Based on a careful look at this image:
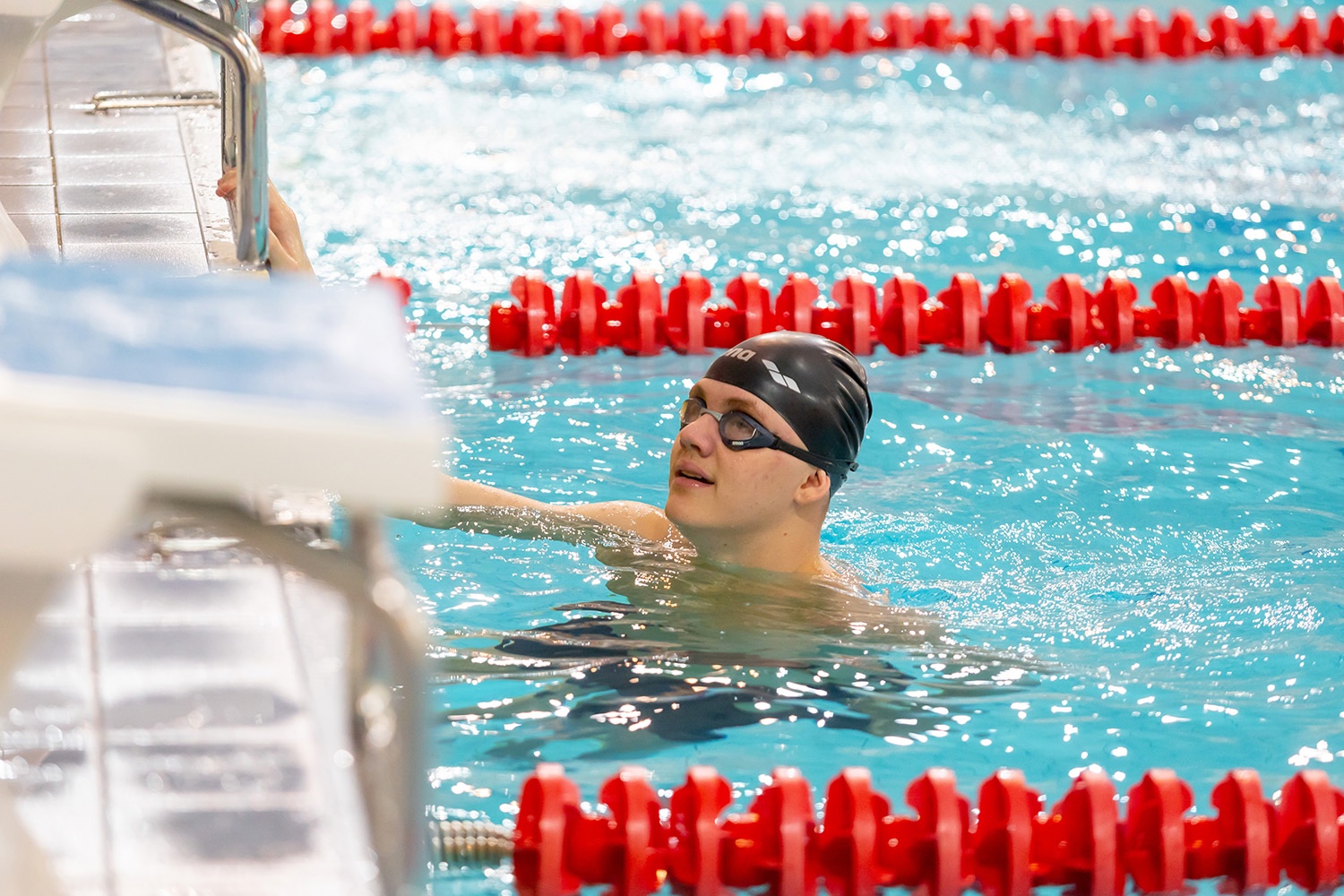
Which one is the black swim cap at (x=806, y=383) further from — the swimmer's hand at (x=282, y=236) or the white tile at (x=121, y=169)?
the white tile at (x=121, y=169)

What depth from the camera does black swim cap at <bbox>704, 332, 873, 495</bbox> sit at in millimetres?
3221

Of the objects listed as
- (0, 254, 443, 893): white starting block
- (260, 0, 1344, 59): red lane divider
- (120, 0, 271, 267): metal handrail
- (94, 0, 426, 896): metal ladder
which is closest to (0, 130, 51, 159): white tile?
(120, 0, 271, 267): metal handrail

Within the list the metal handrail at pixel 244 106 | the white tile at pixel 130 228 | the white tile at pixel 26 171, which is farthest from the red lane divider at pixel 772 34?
the metal handrail at pixel 244 106

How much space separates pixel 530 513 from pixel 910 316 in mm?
1754

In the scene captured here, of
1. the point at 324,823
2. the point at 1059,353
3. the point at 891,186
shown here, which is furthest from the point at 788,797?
the point at 891,186

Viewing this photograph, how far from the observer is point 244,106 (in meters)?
3.20

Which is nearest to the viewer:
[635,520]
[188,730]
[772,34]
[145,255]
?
[188,730]

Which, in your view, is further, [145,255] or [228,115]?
[145,255]

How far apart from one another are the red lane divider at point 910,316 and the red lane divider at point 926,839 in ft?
7.97


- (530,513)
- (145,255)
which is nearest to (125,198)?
(145,255)

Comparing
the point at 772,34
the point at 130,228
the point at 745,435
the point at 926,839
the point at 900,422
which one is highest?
the point at 772,34

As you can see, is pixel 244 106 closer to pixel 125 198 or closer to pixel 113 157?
pixel 125 198

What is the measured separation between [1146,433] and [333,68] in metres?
4.45

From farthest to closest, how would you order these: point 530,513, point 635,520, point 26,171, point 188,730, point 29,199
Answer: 1. point 26,171
2. point 29,199
3. point 635,520
4. point 530,513
5. point 188,730
